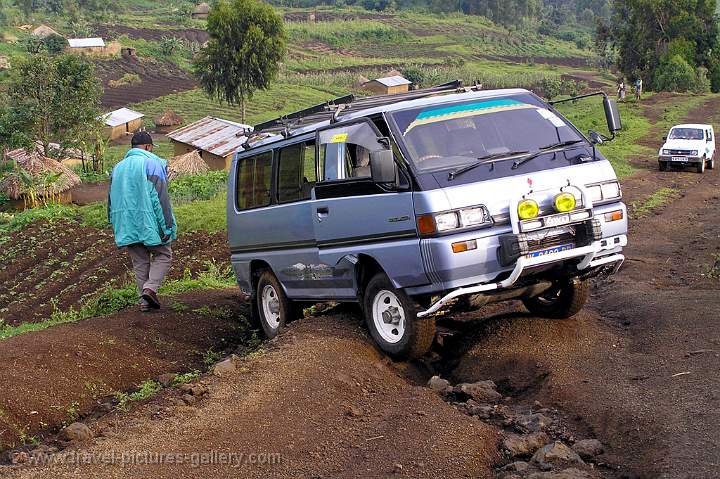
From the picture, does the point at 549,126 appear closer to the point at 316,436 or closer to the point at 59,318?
the point at 316,436

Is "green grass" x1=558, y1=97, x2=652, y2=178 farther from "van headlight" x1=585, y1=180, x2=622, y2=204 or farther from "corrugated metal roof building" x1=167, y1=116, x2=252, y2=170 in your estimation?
"van headlight" x1=585, y1=180, x2=622, y2=204

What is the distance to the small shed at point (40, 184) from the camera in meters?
34.0

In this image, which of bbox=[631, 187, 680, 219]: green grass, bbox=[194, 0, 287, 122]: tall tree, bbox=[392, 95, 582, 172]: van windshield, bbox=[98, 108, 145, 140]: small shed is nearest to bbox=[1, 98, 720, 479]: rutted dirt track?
bbox=[392, 95, 582, 172]: van windshield

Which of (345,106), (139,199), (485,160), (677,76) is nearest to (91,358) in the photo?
(139,199)

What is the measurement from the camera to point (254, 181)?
9.66 meters

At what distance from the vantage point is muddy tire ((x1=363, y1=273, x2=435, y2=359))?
7.39 metres

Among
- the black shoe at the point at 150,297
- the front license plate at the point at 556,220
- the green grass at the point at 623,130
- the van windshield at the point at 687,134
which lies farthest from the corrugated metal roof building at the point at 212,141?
the front license plate at the point at 556,220

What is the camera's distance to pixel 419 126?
7.63m

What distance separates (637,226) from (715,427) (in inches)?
432

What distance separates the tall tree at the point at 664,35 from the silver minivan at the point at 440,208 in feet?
175

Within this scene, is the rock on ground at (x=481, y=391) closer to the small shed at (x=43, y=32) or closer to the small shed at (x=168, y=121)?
the small shed at (x=168, y=121)

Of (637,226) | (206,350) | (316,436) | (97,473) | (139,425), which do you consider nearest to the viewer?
(97,473)

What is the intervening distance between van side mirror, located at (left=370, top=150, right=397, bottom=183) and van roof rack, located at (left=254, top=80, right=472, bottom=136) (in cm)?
122

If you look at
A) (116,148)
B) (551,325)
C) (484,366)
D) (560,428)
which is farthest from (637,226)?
(116,148)
